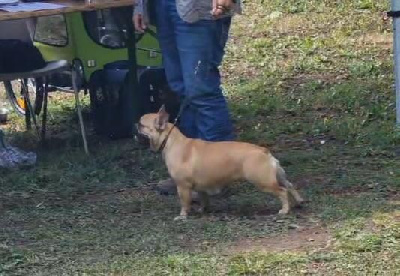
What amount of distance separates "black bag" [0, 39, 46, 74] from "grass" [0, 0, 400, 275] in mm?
567

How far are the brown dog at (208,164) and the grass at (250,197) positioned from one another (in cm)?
14

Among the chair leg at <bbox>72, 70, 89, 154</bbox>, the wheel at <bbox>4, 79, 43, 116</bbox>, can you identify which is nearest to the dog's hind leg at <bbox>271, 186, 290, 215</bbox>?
the chair leg at <bbox>72, 70, 89, 154</bbox>

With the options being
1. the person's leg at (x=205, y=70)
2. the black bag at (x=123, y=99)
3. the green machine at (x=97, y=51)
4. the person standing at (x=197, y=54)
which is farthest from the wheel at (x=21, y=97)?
the person's leg at (x=205, y=70)

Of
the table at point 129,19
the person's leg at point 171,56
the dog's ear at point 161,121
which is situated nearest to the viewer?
the dog's ear at point 161,121

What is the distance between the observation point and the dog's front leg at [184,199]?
573cm

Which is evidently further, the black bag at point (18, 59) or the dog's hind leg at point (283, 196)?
the black bag at point (18, 59)

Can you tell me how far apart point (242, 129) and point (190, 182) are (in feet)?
7.79

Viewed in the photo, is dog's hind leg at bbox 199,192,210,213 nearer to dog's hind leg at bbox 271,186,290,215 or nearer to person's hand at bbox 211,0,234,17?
dog's hind leg at bbox 271,186,290,215

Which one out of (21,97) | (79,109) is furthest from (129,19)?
(21,97)

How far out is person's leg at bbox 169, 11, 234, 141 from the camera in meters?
5.86

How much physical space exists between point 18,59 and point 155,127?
1846 millimetres

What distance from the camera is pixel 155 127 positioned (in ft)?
19.1

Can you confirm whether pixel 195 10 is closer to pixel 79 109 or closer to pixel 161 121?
pixel 161 121

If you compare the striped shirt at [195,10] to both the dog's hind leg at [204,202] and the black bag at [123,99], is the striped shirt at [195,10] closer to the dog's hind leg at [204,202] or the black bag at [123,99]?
the dog's hind leg at [204,202]
